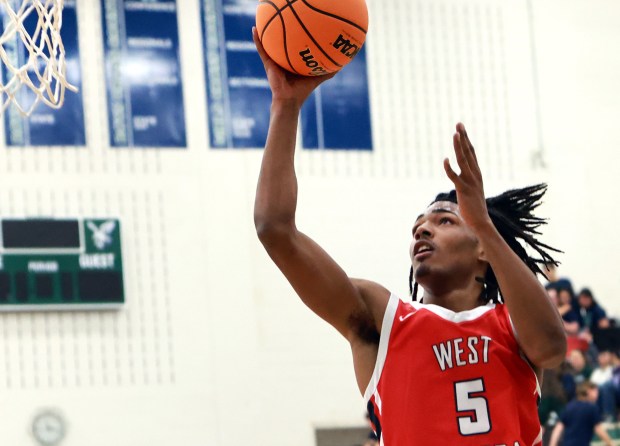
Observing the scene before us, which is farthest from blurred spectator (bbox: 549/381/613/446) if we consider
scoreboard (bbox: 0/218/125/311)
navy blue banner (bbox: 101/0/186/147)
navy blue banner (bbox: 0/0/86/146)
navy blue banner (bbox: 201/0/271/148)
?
navy blue banner (bbox: 0/0/86/146)

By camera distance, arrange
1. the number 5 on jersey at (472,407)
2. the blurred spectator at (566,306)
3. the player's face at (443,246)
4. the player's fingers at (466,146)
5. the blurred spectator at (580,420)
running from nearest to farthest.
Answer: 1. the player's fingers at (466,146)
2. the number 5 on jersey at (472,407)
3. the player's face at (443,246)
4. the blurred spectator at (580,420)
5. the blurred spectator at (566,306)

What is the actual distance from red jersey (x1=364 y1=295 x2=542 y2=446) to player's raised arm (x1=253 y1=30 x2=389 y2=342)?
19 cm

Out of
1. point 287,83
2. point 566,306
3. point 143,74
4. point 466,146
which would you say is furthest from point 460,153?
point 143,74

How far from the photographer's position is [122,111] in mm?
11180

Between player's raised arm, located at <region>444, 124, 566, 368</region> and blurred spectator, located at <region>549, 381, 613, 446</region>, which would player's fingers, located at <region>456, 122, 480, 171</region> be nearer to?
player's raised arm, located at <region>444, 124, 566, 368</region>

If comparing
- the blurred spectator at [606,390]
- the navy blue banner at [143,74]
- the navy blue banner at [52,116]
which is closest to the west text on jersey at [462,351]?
the blurred spectator at [606,390]

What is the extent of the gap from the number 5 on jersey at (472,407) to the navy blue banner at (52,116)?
27.1 ft

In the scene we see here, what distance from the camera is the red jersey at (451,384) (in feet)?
10.1

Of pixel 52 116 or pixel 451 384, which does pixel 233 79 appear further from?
pixel 451 384

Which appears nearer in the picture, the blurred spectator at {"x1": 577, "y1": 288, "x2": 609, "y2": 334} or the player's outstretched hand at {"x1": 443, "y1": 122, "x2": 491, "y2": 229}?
the player's outstretched hand at {"x1": 443, "y1": 122, "x2": 491, "y2": 229}

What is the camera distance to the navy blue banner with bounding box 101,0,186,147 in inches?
441

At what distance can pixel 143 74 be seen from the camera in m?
11.4

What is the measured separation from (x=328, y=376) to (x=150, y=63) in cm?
349

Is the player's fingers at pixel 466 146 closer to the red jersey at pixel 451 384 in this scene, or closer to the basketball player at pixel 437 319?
the basketball player at pixel 437 319
